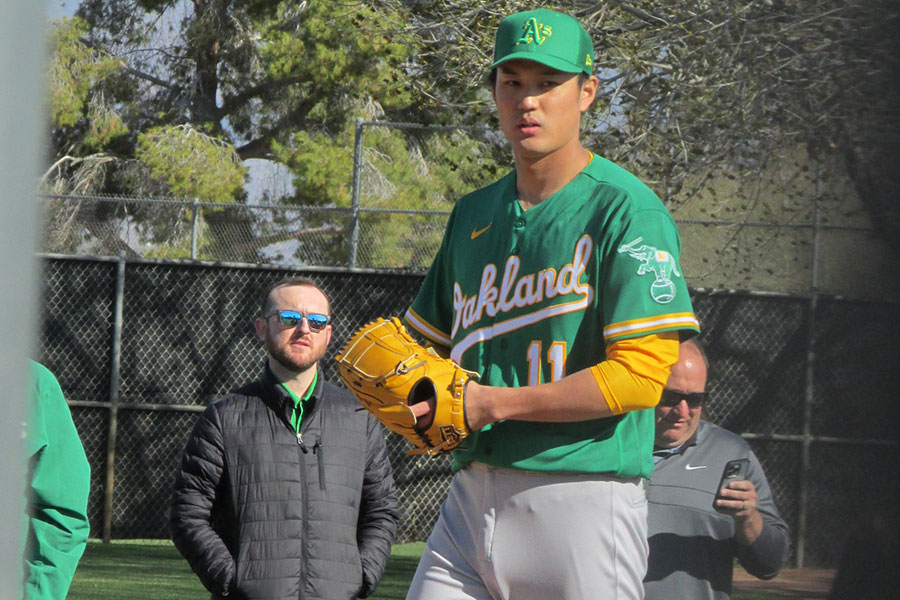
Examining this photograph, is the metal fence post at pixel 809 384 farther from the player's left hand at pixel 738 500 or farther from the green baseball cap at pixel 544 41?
the green baseball cap at pixel 544 41

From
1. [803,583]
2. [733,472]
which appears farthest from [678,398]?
[803,583]

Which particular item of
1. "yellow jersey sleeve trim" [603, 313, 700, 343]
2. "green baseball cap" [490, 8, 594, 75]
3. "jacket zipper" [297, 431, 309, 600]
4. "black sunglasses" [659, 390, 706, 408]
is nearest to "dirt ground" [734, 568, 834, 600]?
"yellow jersey sleeve trim" [603, 313, 700, 343]

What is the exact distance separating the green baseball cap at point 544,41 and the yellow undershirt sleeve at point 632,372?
552 mm

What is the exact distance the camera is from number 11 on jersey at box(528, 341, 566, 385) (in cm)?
213

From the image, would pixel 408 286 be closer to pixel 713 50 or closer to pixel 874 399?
pixel 713 50

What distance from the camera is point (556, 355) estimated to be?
2.14 m

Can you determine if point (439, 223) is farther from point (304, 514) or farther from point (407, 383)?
point (407, 383)

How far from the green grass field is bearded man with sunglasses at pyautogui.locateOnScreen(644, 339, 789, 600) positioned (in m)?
5.54

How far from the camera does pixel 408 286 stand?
31.9 feet

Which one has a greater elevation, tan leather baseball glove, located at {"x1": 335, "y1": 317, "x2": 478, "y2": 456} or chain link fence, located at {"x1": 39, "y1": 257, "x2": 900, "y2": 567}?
tan leather baseball glove, located at {"x1": 335, "y1": 317, "x2": 478, "y2": 456}

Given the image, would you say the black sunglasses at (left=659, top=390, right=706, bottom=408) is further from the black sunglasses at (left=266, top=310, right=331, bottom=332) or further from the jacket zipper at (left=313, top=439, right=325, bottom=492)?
the black sunglasses at (left=266, top=310, right=331, bottom=332)

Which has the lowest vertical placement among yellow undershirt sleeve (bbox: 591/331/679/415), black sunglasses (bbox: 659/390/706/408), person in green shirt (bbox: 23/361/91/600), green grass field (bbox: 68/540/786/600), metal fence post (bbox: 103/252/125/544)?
green grass field (bbox: 68/540/786/600)

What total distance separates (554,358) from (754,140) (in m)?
0.61

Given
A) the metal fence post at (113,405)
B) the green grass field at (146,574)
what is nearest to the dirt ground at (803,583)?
the green grass field at (146,574)
